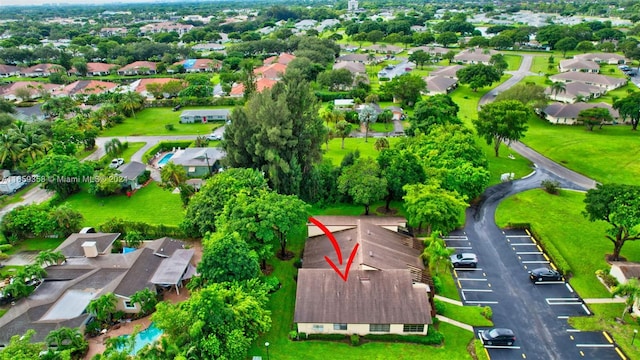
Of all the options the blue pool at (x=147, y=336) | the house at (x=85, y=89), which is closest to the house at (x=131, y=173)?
the blue pool at (x=147, y=336)

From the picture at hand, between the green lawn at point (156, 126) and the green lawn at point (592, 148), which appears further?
the green lawn at point (156, 126)

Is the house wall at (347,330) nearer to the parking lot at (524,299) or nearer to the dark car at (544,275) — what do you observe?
the parking lot at (524,299)

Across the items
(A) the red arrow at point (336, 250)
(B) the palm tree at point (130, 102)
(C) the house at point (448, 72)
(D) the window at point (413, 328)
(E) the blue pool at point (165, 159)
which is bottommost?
(E) the blue pool at point (165, 159)

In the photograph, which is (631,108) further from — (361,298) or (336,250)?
(361,298)

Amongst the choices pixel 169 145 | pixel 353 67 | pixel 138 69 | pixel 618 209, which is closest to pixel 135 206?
pixel 169 145

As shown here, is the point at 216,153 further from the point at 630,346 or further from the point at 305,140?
the point at 630,346

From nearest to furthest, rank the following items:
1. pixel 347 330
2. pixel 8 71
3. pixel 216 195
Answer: pixel 347 330, pixel 216 195, pixel 8 71
